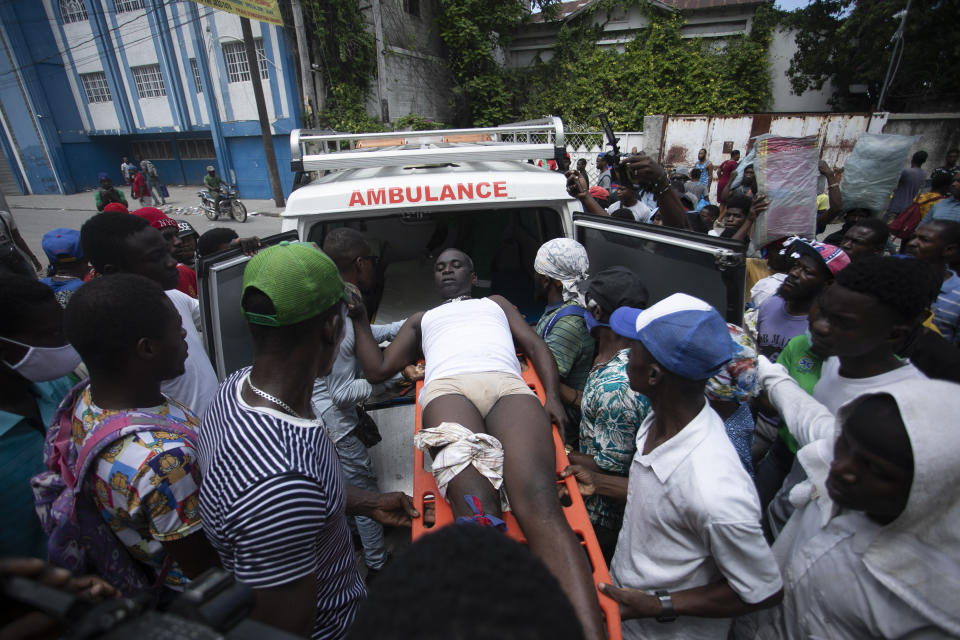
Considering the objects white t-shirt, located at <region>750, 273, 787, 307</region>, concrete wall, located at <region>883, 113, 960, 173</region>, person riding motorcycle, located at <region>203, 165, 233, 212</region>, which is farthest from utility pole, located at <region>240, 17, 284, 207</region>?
concrete wall, located at <region>883, 113, 960, 173</region>

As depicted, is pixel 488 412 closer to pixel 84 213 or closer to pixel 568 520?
pixel 568 520

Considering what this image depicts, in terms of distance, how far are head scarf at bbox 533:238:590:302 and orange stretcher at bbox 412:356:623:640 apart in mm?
833

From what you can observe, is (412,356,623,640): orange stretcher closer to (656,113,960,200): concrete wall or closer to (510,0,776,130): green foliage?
(656,113,960,200): concrete wall

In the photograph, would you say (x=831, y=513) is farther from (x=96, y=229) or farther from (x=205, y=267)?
(x=96, y=229)

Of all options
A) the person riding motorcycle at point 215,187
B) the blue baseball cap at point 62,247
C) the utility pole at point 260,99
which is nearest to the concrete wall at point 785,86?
the utility pole at point 260,99

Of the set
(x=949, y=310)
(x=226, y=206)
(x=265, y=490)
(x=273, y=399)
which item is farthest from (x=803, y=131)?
(x=226, y=206)

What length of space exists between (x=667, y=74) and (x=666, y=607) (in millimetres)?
18367

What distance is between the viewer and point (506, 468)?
5.69 feet

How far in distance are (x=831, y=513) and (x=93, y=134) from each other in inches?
1041

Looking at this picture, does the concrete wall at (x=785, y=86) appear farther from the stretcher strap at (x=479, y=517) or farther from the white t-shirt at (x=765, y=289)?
the stretcher strap at (x=479, y=517)

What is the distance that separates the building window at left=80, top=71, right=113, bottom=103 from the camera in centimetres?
1809

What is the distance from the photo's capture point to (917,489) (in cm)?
95

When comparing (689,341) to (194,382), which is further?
(194,382)

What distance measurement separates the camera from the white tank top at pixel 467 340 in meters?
2.10
